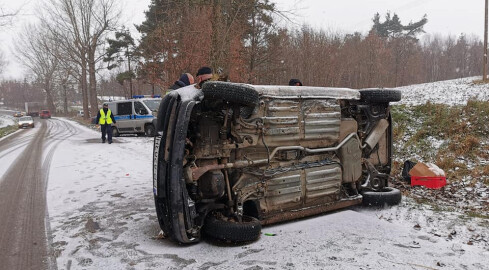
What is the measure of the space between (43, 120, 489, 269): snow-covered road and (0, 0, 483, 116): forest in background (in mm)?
1844

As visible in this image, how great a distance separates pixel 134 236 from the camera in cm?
390

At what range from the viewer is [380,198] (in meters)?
4.68

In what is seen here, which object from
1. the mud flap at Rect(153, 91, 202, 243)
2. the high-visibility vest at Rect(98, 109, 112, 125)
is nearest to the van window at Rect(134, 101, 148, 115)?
the high-visibility vest at Rect(98, 109, 112, 125)

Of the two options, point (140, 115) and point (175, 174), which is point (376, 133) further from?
point (140, 115)

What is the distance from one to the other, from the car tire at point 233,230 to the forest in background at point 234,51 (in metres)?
1.53

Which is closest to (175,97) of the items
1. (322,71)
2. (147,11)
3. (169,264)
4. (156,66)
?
(169,264)

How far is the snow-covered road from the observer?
10.4 ft

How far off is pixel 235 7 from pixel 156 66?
5922mm

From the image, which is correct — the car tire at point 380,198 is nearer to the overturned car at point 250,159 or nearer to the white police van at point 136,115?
the overturned car at point 250,159

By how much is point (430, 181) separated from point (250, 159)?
12.5 ft

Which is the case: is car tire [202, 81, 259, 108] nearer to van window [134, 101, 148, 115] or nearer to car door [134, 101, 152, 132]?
car door [134, 101, 152, 132]

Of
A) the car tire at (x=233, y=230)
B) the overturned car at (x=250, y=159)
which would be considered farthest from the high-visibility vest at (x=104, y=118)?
the car tire at (x=233, y=230)

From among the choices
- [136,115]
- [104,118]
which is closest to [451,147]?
[104,118]

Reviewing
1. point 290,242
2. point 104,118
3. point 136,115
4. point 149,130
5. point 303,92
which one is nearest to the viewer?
point 290,242
